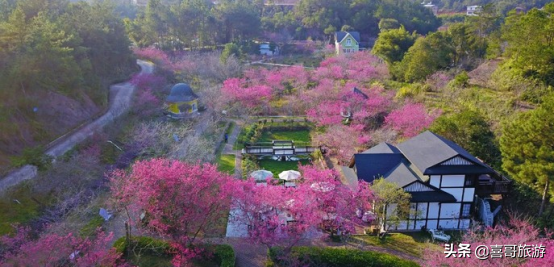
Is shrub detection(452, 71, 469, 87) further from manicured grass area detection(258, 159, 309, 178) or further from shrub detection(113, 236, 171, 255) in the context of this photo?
shrub detection(113, 236, 171, 255)

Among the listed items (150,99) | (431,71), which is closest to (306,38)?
(431,71)

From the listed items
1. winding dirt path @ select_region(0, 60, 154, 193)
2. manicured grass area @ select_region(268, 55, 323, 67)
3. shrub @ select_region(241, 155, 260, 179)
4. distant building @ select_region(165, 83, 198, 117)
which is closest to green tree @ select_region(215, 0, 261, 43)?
manicured grass area @ select_region(268, 55, 323, 67)

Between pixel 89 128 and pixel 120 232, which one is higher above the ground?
pixel 89 128

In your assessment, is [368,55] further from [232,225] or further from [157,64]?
[232,225]

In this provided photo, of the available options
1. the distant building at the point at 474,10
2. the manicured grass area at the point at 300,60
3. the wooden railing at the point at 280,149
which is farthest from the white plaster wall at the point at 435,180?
the manicured grass area at the point at 300,60

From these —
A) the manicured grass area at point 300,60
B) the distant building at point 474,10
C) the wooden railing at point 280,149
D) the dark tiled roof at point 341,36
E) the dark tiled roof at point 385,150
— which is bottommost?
the wooden railing at point 280,149

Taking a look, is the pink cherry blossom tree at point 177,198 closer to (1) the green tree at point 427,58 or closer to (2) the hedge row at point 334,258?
(2) the hedge row at point 334,258
